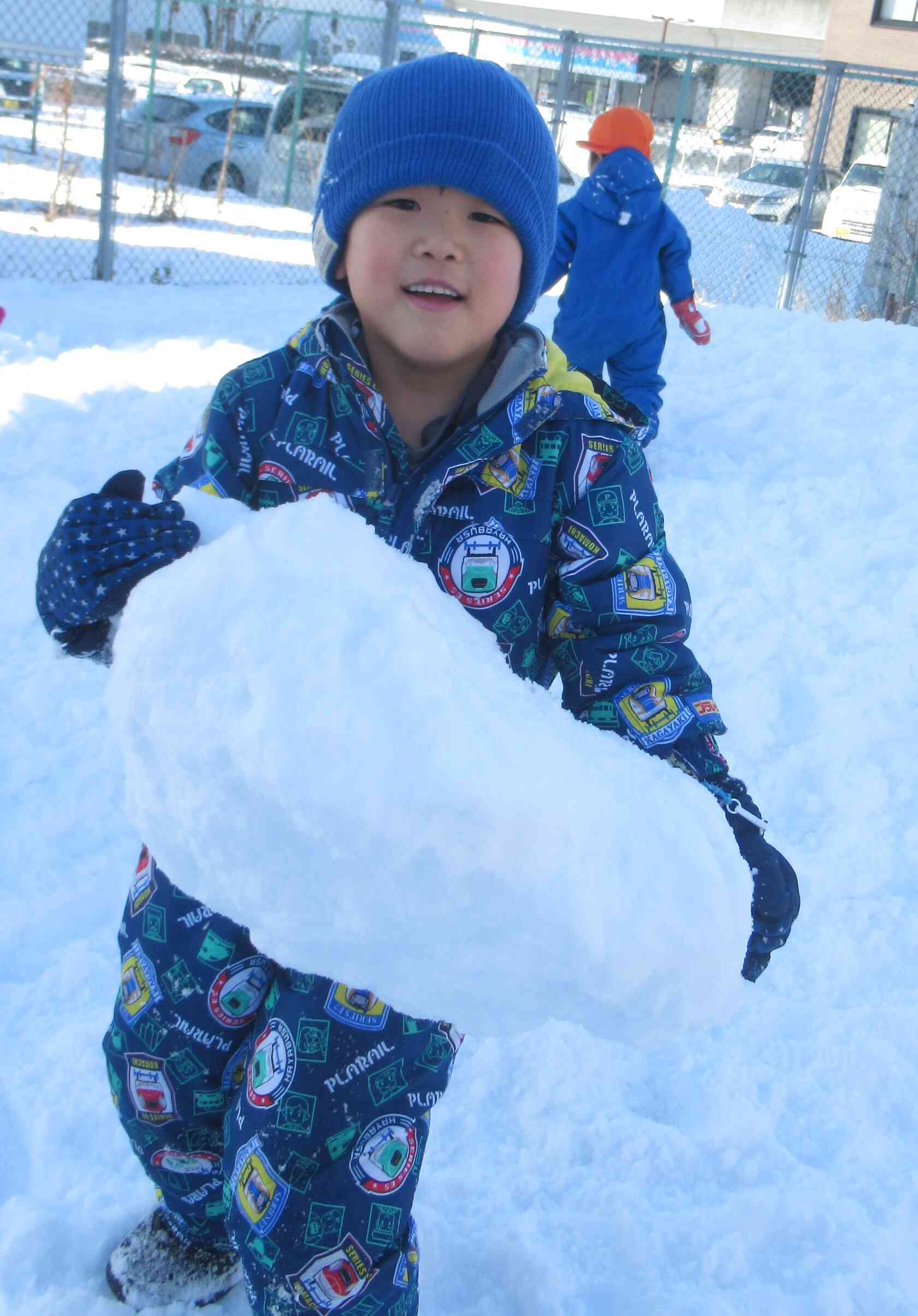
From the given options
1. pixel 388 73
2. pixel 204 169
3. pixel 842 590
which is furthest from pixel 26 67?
pixel 388 73

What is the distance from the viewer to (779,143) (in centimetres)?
2445

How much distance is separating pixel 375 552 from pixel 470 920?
391 millimetres

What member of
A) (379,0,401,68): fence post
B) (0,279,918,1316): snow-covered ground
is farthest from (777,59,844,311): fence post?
(0,279,918,1316): snow-covered ground

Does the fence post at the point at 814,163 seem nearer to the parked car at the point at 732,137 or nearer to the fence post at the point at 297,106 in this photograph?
the fence post at the point at 297,106

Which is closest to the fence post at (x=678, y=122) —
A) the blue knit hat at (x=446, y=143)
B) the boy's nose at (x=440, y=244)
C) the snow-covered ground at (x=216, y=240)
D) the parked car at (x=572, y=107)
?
the parked car at (x=572, y=107)

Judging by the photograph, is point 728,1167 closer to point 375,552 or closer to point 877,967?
point 877,967

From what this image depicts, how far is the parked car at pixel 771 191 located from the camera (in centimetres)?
1792

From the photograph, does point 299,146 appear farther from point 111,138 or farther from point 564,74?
point 111,138

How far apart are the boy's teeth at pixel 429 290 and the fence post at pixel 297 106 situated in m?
12.2

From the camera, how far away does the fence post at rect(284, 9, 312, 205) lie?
12.9m

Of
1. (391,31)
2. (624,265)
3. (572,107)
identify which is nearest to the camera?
(624,265)

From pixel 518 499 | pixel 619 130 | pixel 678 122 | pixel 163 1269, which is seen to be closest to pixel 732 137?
pixel 678 122

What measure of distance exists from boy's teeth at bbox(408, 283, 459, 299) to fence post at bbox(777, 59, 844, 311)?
7.68m

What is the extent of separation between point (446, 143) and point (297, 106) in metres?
13.2
